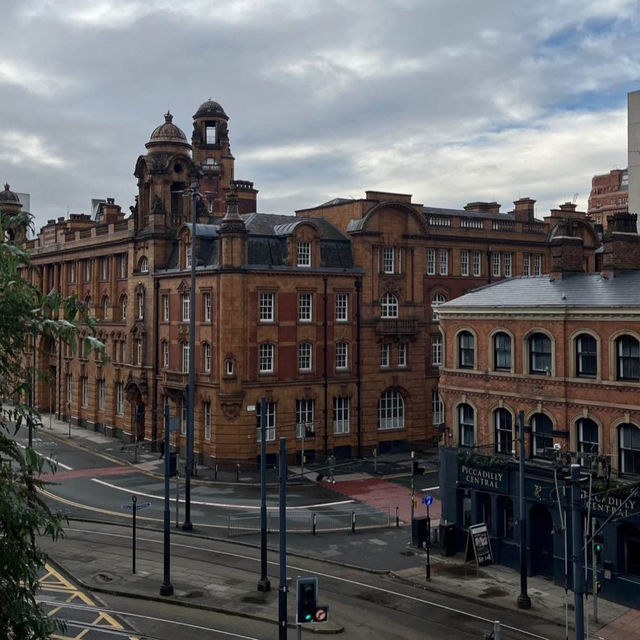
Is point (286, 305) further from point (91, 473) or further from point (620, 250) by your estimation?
point (620, 250)

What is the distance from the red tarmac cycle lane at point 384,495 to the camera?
42.8 meters

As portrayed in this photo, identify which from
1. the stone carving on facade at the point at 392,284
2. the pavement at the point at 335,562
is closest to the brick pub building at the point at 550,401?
A: the pavement at the point at 335,562

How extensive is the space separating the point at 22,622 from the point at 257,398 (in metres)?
41.7

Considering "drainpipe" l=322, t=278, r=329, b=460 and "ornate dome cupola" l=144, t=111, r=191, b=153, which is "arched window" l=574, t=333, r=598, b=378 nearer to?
"drainpipe" l=322, t=278, r=329, b=460

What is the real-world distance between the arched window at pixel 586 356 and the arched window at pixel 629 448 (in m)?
2.64

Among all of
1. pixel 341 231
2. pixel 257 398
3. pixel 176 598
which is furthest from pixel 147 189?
pixel 176 598

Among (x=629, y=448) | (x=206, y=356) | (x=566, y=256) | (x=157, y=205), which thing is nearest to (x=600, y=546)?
(x=629, y=448)

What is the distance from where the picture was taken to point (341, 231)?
196 ft

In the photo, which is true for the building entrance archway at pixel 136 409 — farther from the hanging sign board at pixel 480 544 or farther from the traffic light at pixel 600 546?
the traffic light at pixel 600 546

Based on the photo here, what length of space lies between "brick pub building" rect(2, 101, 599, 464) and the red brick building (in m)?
105

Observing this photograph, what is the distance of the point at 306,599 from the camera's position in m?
21.1

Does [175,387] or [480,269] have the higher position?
[480,269]

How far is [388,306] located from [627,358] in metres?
29.6

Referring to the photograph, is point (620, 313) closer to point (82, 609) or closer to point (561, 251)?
point (561, 251)
